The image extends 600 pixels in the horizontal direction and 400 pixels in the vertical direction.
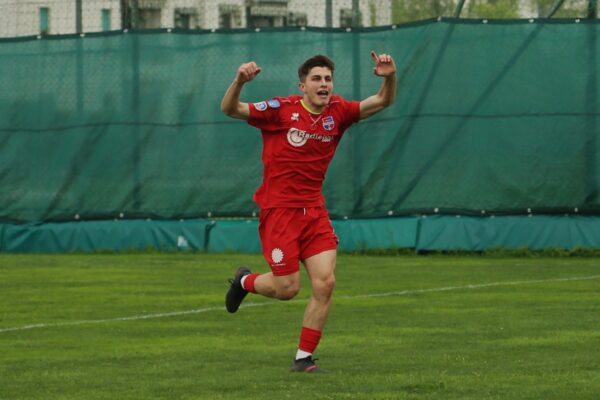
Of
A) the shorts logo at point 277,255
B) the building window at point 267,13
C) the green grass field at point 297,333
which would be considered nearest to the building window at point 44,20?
the building window at point 267,13

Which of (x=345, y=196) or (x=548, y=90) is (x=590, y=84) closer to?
(x=548, y=90)

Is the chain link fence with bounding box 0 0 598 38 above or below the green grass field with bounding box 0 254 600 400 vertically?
above

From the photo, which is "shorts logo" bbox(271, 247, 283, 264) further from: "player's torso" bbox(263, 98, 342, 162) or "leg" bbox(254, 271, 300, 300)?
"player's torso" bbox(263, 98, 342, 162)

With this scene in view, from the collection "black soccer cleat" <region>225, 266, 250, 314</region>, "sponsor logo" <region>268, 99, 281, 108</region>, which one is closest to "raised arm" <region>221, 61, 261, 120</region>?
"sponsor logo" <region>268, 99, 281, 108</region>

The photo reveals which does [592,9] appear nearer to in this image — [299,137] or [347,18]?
[347,18]

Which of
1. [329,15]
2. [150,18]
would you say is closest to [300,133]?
[329,15]

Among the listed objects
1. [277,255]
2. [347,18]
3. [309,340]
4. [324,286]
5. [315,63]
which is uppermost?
[347,18]

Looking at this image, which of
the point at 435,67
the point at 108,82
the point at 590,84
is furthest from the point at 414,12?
the point at 108,82

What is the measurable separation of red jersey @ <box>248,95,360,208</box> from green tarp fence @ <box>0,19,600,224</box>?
378 inches

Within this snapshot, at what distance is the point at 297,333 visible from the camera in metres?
11.4

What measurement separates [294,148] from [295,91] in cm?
1013

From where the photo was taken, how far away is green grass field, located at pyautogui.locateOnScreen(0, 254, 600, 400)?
8500 mm

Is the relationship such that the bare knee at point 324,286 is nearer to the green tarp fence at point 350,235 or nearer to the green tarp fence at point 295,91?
the green tarp fence at point 350,235

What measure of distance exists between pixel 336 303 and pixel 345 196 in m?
6.09
